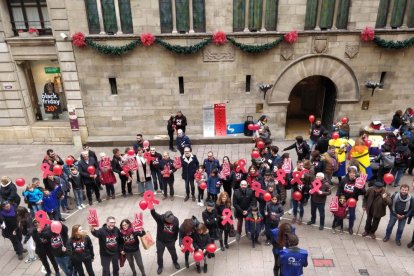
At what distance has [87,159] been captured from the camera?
1048cm

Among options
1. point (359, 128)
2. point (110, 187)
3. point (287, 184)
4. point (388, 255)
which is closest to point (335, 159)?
point (287, 184)

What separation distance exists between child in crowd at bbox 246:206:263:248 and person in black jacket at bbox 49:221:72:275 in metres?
4.18

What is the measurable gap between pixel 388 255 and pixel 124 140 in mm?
10912

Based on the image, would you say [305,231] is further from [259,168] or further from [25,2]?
[25,2]

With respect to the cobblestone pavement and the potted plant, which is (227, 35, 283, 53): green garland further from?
the potted plant

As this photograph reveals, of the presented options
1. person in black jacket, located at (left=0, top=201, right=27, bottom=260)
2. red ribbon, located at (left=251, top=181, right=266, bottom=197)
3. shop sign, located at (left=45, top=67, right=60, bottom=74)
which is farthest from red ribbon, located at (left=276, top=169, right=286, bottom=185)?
shop sign, located at (left=45, top=67, right=60, bottom=74)

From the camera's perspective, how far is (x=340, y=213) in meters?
8.97

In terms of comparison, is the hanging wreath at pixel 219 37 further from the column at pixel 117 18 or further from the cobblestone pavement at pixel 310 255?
the cobblestone pavement at pixel 310 255

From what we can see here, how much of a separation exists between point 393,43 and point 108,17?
11.4m

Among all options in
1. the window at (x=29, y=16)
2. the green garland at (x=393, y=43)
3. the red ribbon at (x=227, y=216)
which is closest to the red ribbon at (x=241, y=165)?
the red ribbon at (x=227, y=216)

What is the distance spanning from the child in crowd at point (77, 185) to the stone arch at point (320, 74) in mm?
8429

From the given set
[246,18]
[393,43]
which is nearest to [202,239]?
[246,18]

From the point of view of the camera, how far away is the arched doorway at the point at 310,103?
627 inches

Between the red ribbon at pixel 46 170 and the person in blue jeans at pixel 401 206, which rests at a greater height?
the red ribbon at pixel 46 170
